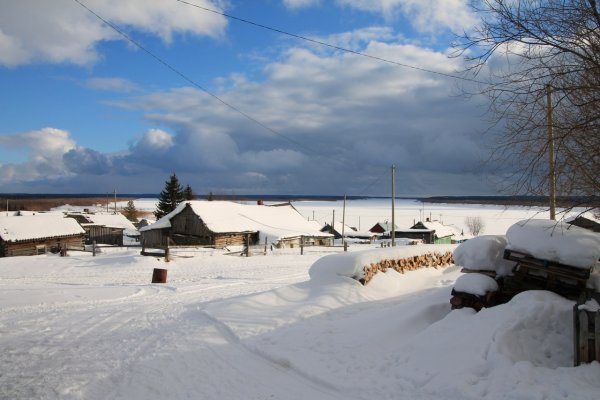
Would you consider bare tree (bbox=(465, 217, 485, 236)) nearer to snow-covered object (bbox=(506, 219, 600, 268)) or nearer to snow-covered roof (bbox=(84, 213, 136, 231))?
snow-covered roof (bbox=(84, 213, 136, 231))

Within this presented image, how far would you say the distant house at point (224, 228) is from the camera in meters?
45.4

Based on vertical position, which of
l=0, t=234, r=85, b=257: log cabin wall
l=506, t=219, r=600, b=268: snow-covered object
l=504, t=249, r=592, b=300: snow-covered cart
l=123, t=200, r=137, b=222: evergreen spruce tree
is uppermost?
l=123, t=200, r=137, b=222: evergreen spruce tree

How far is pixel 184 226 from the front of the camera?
155ft

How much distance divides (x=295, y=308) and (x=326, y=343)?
2.55 m

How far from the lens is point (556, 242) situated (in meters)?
7.55

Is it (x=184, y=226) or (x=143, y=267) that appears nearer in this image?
(x=143, y=267)

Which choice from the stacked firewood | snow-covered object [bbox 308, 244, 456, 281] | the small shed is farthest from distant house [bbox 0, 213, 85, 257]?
the small shed

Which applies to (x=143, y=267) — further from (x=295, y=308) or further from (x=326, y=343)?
(x=326, y=343)

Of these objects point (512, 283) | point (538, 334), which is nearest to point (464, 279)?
point (512, 283)

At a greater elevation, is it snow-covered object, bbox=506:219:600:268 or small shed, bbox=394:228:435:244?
snow-covered object, bbox=506:219:600:268

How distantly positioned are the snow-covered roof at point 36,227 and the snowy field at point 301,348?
37644mm

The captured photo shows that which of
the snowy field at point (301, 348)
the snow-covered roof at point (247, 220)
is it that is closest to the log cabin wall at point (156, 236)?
the snow-covered roof at point (247, 220)

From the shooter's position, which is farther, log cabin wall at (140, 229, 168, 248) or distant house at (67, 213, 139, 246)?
distant house at (67, 213, 139, 246)

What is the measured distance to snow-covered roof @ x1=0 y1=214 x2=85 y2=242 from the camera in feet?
149
